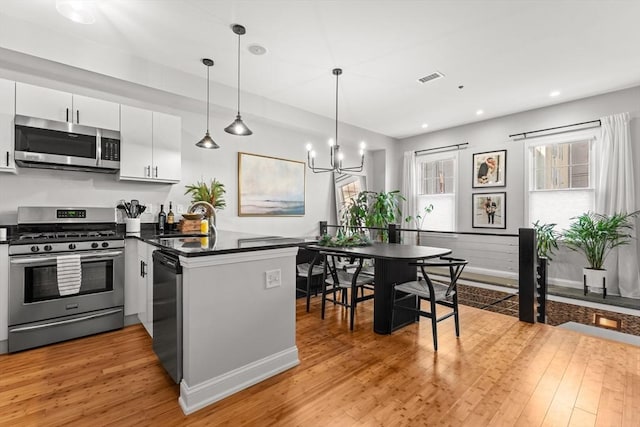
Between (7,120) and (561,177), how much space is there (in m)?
7.29

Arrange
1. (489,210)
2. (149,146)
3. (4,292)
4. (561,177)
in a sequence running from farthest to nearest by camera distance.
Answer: (489,210) → (561,177) → (149,146) → (4,292)

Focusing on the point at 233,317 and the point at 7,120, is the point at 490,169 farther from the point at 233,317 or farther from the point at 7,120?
the point at 7,120

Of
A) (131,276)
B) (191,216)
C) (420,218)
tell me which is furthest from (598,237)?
(131,276)

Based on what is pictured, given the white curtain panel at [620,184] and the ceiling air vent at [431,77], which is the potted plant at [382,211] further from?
the white curtain panel at [620,184]

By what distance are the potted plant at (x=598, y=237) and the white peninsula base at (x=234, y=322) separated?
181 inches

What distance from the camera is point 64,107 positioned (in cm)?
306

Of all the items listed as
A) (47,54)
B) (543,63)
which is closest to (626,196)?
(543,63)

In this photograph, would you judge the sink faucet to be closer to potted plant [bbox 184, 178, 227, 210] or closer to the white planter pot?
potted plant [bbox 184, 178, 227, 210]

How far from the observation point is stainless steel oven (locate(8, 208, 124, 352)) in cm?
262

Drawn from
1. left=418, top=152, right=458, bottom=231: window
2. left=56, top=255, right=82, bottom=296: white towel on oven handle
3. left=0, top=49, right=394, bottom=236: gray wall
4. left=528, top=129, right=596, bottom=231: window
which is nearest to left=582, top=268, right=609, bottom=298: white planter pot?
left=528, top=129, right=596, bottom=231: window

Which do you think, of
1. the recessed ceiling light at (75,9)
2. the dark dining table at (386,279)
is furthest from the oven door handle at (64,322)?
the recessed ceiling light at (75,9)

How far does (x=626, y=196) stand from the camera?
14.4 feet

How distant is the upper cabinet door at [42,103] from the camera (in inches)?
112

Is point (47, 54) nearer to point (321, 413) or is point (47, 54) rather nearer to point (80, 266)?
point (80, 266)
